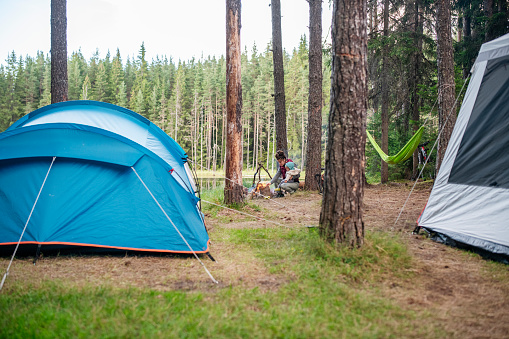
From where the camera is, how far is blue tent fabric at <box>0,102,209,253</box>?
3326 mm

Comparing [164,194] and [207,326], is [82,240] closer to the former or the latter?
[164,194]

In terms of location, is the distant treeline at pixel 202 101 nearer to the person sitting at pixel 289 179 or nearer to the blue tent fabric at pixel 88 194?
the person sitting at pixel 289 179

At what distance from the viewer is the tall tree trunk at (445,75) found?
20.7 feet

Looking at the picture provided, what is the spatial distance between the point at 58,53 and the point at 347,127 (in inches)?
218

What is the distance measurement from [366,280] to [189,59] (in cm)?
5879

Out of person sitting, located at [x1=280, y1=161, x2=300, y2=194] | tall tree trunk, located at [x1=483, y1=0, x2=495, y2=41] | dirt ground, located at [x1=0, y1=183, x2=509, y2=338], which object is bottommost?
dirt ground, located at [x1=0, y1=183, x2=509, y2=338]

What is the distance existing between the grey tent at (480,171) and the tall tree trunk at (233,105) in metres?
3.31

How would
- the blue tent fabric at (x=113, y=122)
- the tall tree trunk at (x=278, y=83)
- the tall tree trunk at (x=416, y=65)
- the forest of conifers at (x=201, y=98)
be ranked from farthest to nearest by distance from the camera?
the forest of conifers at (x=201, y=98) < the tall tree trunk at (x=416, y=65) < the tall tree trunk at (x=278, y=83) < the blue tent fabric at (x=113, y=122)

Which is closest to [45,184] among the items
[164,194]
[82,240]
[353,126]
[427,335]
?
[82,240]

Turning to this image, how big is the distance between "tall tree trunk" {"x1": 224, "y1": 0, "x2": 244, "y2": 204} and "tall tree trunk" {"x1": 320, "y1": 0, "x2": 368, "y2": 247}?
3224mm

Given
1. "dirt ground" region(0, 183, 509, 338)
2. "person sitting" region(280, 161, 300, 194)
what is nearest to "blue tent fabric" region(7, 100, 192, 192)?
"dirt ground" region(0, 183, 509, 338)

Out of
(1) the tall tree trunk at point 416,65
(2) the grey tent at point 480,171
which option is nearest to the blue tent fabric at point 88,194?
(2) the grey tent at point 480,171

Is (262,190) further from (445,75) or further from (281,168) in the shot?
(445,75)

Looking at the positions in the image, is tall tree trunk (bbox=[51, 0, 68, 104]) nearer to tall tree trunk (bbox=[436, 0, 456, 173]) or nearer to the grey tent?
the grey tent
